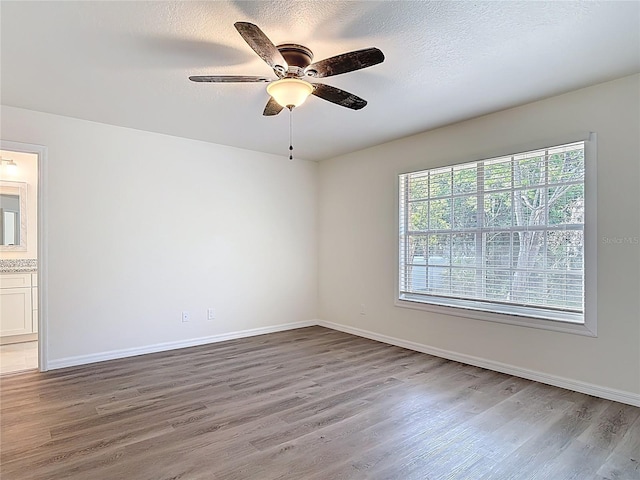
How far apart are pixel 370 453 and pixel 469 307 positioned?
222 cm

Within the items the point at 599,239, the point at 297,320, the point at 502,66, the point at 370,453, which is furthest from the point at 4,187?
the point at 599,239

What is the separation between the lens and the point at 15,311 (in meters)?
4.66

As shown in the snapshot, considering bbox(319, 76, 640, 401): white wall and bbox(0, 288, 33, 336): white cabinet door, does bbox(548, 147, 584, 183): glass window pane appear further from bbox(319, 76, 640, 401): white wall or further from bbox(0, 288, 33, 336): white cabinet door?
bbox(0, 288, 33, 336): white cabinet door

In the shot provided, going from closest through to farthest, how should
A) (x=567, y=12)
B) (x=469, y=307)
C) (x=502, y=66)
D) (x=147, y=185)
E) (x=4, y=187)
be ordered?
1. (x=567, y=12)
2. (x=502, y=66)
3. (x=469, y=307)
4. (x=147, y=185)
5. (x=4, y=187)

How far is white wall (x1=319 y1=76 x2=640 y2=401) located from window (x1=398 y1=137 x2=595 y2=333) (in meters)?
0.15

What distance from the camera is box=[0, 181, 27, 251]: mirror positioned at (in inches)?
191

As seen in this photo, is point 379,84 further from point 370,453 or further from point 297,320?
point 297,320

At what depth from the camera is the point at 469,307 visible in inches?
155

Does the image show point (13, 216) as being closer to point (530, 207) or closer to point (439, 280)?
point (439, 280)

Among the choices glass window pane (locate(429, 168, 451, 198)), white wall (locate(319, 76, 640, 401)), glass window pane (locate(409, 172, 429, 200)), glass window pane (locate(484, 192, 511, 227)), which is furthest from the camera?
glass window pane (locate(409, 172, 429, 200))

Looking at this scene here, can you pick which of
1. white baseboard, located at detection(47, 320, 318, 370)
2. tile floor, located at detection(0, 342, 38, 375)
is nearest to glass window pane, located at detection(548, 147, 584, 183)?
white baseboard, located at detection(47, 320, 318, 370)

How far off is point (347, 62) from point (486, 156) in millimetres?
2254

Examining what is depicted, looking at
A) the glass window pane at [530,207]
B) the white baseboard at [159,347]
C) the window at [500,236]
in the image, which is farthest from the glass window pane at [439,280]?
the white baseboard at [159,347]

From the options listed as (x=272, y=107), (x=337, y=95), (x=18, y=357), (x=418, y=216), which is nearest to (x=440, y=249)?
(x=418, y=216)
